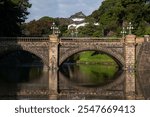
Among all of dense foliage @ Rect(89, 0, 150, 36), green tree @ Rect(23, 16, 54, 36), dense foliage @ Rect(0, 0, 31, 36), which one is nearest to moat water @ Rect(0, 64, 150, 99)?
dense foliage @ Rect(0, 0, 31, 36)

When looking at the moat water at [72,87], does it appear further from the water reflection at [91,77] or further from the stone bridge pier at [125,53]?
the stone bridge pier at [125,53]

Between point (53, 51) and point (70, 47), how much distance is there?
284 cm

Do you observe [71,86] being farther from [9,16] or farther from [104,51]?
[9,16]

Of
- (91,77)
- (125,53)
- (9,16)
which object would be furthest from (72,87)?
(9,16)

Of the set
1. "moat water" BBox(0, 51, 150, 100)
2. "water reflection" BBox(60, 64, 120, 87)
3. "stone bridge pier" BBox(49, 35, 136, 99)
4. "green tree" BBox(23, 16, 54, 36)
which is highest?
"green tree" BBox(23, 16, 54, 36)

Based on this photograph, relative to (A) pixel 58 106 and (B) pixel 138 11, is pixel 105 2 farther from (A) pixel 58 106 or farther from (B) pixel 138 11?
(A) pixel 58 106

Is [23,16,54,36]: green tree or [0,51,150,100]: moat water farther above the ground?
[23,16,54,36]: green tree

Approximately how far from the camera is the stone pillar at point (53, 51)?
6594cm

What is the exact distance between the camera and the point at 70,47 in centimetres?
6681

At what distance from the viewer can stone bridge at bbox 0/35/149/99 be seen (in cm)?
6619

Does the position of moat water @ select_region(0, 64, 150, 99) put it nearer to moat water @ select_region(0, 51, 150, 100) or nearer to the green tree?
moat water @ select_region(0, 51, 150, 100)

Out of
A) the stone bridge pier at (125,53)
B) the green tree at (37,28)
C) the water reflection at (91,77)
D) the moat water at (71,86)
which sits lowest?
the water reflection at (91,77)

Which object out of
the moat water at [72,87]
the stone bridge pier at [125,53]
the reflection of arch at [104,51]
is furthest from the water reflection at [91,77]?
the reflection of arch at [104,51]

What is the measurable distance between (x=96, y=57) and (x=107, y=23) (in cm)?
917
